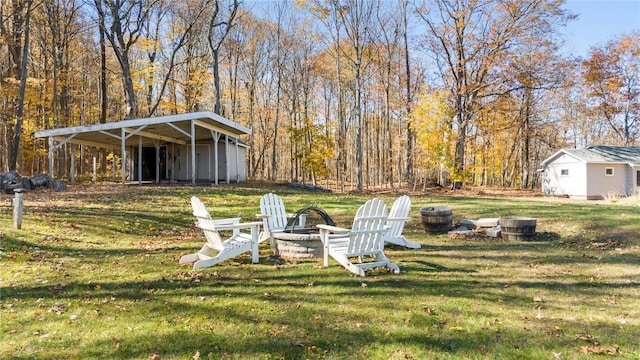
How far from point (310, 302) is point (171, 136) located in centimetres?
1746

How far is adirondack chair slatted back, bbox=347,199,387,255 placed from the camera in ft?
16.4

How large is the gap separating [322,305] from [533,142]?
3575 cm

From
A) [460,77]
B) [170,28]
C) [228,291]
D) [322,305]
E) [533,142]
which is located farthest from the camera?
[533,142]

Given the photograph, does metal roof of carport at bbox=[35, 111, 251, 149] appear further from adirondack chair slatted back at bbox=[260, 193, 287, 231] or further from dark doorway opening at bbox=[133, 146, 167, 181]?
adirondack chair slatted back at bbox=[260, 193, 287, 231]

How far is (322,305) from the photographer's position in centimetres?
384

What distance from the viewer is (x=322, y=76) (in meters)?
30.0

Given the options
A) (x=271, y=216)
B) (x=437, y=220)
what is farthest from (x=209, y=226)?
(x=437, y=220)

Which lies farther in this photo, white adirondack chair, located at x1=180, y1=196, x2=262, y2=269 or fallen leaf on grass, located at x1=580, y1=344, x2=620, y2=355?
white adirondack chair, located at x1=180, y1=196, x2=262, y2=269

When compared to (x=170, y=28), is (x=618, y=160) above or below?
below

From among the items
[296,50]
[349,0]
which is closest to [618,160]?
[349,0]

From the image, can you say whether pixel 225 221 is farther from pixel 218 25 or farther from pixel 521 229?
pixel 218 25

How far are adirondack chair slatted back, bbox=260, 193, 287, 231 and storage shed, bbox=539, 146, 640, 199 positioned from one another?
64.6 ft

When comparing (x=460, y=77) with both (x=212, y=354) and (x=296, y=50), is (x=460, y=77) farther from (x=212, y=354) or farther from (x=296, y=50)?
(x=212, y=354)

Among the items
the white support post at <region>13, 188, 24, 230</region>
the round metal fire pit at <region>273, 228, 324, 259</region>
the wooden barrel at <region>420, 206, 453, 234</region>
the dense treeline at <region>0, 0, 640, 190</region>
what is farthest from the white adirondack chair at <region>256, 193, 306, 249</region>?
the dense treeline at <region>0, 0, 640, 190</region>
